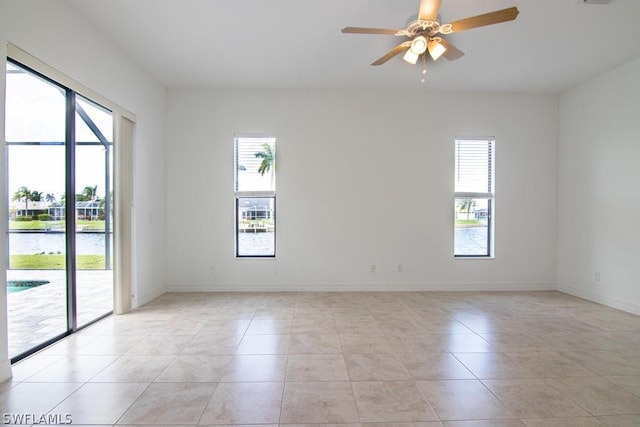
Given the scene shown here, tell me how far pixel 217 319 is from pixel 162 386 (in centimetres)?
154

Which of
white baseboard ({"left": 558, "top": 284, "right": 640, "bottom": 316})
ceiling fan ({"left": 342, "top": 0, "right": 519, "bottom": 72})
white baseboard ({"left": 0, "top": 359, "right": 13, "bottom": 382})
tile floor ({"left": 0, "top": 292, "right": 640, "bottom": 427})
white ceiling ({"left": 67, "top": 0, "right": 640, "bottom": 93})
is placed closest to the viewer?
tile floor ({"left": 0, "top": 292, "right": 640, "bottom": 427})

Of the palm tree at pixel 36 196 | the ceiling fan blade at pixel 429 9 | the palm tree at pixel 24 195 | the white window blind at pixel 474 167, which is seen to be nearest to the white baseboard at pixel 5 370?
the palm tree at pixel 24 195

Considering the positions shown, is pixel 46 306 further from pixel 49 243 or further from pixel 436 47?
pixel 436 47

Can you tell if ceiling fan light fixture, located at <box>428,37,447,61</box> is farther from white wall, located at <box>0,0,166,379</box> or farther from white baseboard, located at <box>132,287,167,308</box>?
white baseboard, located at <box>132,287,167,308</box>

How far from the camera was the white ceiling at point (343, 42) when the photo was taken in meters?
3.18

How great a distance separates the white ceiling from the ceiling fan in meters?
0.37

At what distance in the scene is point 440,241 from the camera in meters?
5.46

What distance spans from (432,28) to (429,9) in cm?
29

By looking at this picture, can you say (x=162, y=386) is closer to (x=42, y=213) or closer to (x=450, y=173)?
(x=42, y=213)

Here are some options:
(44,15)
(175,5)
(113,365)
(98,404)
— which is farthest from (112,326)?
(175,5)

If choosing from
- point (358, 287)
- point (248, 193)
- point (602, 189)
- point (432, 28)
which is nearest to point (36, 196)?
point (248, 193)

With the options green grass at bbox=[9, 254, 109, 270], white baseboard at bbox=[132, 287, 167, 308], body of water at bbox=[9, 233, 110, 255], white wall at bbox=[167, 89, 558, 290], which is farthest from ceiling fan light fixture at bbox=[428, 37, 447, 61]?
white baseboard at bbox=[132, 287, 167, 308]

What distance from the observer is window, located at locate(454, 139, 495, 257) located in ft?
18.2

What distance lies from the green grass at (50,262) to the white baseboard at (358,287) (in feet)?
5.40
